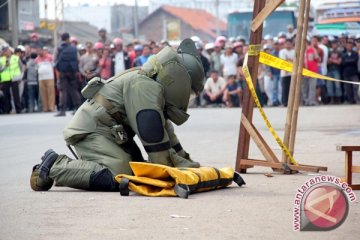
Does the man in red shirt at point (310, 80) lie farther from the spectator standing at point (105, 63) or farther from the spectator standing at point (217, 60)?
A: the spectator standing at point (105, 63)

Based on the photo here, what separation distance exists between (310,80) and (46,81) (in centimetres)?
689

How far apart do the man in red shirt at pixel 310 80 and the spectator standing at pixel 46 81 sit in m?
6.61

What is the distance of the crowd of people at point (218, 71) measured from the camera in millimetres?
28031

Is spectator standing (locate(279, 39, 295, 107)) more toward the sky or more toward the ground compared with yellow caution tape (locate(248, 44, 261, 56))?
more toward the ground

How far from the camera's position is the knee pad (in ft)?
28.5

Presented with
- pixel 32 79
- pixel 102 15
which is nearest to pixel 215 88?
pixel 32 79

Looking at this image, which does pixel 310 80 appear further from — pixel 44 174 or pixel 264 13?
pixel 44 174

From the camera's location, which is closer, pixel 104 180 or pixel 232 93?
pixel 104 180

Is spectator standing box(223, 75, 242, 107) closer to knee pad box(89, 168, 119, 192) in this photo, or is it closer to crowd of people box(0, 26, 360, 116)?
crowd of people box(0, 26, 360, 116)

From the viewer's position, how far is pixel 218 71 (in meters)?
29.0

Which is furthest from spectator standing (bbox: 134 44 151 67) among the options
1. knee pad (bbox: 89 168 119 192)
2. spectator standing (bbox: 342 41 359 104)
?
knee pad (bbox: 89 168 119 192)

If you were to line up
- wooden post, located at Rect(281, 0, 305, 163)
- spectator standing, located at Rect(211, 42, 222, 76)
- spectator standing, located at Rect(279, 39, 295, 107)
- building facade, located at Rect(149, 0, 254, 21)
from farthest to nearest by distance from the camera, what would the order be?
building facade, located at Rect(149, 0, 254, 21), spectator standing, located at Rect(211, 42, 222, 76), spectator standing, located at Rect(279, 39, 295, 107), wooden post, located at Rect(281, 0, 305, 163)

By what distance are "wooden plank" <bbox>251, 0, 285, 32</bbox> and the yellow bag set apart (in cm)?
222

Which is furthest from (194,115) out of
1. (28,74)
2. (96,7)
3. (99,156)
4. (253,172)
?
(96,7)
